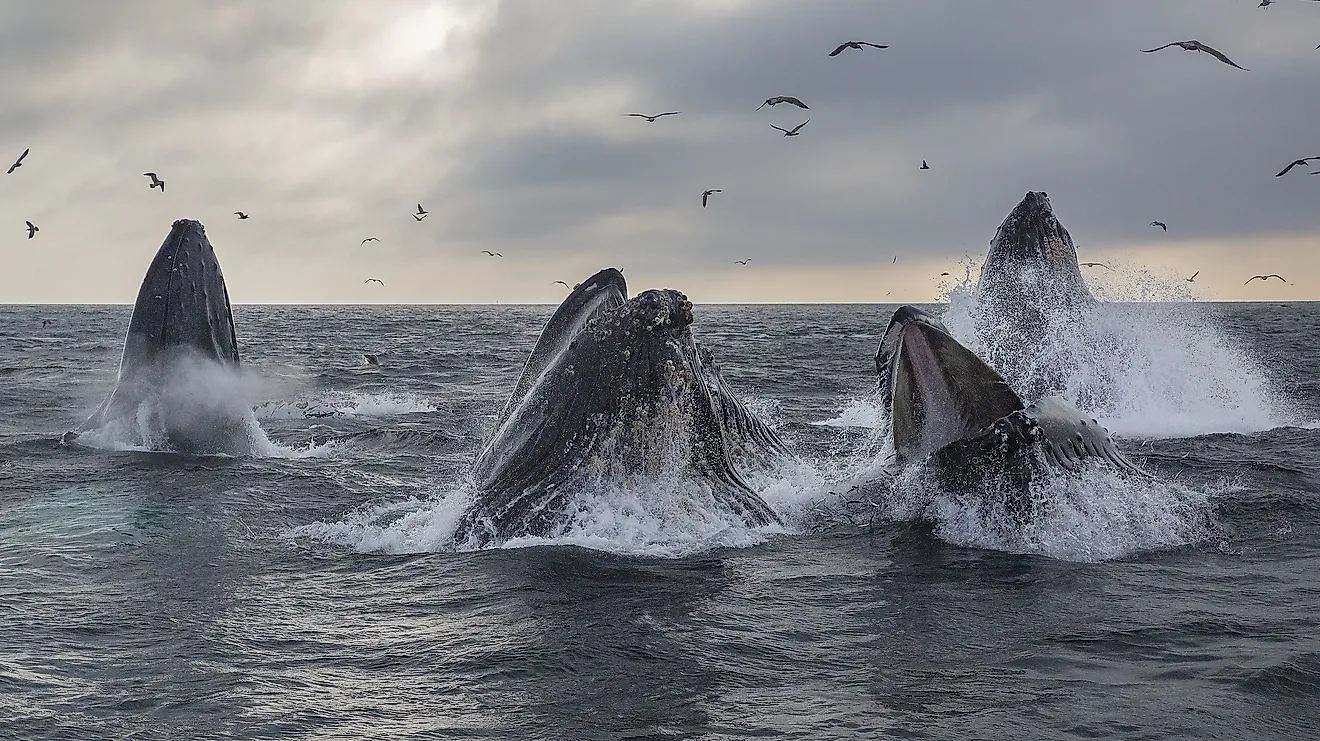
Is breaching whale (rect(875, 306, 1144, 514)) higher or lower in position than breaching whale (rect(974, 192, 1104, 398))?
lower

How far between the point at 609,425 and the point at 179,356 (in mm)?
5022

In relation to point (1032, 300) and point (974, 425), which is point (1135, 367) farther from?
point (974, 425)

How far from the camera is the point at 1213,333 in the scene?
64.0 ft

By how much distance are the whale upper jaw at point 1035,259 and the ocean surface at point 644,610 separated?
2497mm

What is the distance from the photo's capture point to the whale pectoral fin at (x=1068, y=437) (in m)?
8.08

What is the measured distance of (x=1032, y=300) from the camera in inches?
559

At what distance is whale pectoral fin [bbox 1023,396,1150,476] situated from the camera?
808 centimetres

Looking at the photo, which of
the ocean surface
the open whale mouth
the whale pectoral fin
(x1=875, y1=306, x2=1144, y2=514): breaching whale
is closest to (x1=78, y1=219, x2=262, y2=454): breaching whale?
the ocean surface

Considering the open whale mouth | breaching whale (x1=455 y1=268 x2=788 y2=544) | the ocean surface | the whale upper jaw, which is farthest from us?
Answer: the whale upper jaw

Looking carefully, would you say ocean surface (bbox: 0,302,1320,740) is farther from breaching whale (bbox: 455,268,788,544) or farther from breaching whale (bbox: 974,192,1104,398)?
breaching whale (bbox: 974,192,1104,398)

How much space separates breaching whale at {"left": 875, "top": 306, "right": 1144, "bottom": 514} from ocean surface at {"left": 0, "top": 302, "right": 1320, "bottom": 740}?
0.28m

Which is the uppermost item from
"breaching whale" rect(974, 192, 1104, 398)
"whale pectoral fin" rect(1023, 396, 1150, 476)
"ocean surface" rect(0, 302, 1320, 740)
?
"breaching whale" rect(974, 192, 1104, 398)

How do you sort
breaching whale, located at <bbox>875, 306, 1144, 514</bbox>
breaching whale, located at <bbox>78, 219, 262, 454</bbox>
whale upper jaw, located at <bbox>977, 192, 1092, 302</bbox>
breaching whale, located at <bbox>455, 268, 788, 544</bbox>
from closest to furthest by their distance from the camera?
breaching whale, located at <bbox>455, 268, 788, 544</bbox> → breaching whale, located at <bbox>875, 306, 1144, 514</bbox> → breaching whale, located at <bbox>78, 219, 262, 454</bbox> → whale upper jaw, located at <bbox>977, 192, 1092, 302</bbox>

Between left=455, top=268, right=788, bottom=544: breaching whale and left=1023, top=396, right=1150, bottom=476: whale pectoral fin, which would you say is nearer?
left=455, top=268, right=788, bottom=544: breaching whale
